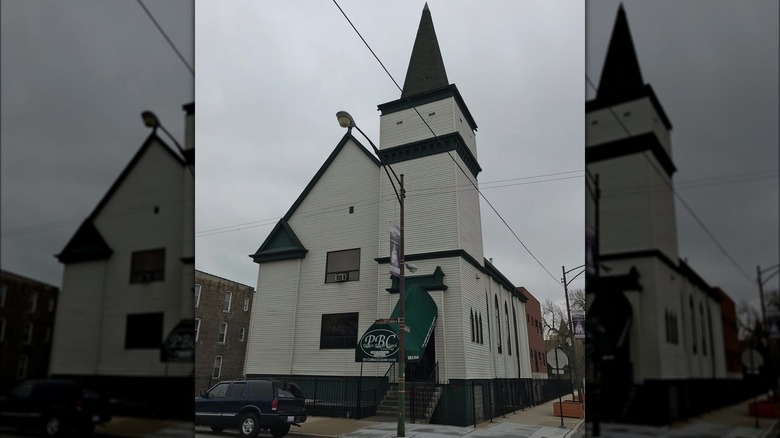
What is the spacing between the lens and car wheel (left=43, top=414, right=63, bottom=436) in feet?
2.14

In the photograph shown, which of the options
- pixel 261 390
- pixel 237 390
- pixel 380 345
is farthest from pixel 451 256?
pixel 237 390

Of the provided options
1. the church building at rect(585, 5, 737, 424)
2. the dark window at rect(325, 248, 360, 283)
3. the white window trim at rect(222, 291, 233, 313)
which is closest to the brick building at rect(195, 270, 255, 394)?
the white window trim at rect(222, 291, 233, 313)

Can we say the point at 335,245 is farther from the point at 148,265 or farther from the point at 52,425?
the point at 52,425

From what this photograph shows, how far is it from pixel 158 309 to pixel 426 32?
2565 cm

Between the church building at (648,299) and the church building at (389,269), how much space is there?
Result: 14.3 meters

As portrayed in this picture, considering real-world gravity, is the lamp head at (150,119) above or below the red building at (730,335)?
above

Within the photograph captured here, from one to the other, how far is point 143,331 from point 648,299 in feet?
2.38

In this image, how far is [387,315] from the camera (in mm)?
16953

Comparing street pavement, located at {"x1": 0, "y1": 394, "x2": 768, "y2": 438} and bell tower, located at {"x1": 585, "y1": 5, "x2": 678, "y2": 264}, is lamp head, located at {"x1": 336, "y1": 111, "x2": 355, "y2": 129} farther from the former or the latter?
bell tower, located at {"x1": 585, "y1": 5, "x2": 678, "y2": 264}

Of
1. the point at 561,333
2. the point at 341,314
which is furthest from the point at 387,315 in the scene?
the point at 561,333

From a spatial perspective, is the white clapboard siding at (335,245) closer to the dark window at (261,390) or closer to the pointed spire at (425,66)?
the pointed spire at (425,66)

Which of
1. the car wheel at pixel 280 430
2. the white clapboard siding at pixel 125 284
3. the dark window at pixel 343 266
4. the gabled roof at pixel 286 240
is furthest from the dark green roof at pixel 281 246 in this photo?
the white clapboard siding at pixel 125 284

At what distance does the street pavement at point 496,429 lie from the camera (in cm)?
58

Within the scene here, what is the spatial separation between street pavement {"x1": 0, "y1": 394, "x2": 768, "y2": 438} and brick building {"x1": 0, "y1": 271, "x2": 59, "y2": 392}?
0.24 feet
